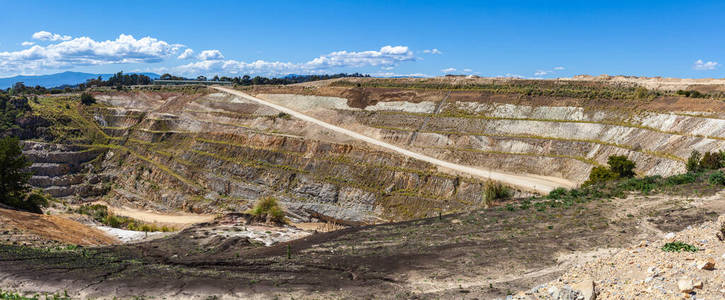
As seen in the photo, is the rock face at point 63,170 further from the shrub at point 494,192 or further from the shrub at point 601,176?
the shrub at point 601,176

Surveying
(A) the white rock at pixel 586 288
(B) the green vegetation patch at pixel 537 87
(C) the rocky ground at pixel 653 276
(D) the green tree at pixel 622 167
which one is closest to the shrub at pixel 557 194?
(D) the green tree at pixel 622 167

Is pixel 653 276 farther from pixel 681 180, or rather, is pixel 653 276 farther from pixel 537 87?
pixel 537 87

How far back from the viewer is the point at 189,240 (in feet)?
98.6

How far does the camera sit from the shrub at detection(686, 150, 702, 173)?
121 ft

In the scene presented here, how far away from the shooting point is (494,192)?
39.8 metres

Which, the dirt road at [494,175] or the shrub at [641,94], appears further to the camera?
the shrub at [641,94]

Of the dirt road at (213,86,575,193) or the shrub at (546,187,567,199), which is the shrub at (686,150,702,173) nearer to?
the dirt road at (213,86,575,193)

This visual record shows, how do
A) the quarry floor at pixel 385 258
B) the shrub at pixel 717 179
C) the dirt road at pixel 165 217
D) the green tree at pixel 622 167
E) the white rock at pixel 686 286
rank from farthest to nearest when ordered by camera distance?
the dirt road at pixel 165 217 → the green tree at pixel 622 167 → the shrub at pixel 717 179 → the quarry floor at pixel 385 258 → the white rock at pixel 686 286

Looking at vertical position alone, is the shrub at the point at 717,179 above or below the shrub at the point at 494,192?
above

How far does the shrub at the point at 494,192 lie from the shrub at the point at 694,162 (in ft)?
47.9

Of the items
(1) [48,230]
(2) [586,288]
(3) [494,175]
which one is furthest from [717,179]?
(1) [48,230]

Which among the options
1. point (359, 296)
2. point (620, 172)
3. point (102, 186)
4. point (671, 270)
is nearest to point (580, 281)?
point (671, 270)

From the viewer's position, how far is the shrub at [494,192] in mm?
39375

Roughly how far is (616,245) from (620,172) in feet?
76.2
